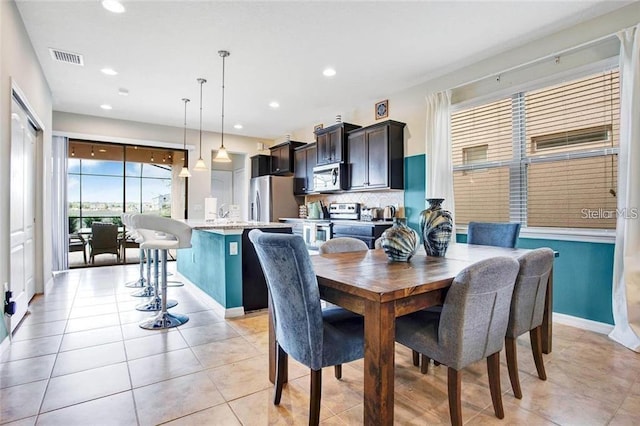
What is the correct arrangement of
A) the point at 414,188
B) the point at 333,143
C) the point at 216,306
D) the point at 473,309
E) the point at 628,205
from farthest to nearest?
the point at 333,143 → the point at 414,188 → the point at 216,306 → the point at 628,205 → the point at 473,309

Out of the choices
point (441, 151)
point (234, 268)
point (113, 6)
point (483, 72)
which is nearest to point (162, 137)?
point (113, 6)

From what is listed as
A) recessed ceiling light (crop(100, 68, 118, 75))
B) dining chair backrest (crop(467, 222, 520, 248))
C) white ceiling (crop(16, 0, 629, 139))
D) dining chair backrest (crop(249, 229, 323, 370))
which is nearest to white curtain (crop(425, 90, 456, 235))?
white ceiling (crop(16, 0, 629, 139))

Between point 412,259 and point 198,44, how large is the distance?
304 cm

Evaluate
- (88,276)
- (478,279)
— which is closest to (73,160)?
(88,276)

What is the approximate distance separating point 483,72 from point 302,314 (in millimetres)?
3681

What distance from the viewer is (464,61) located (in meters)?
3.84

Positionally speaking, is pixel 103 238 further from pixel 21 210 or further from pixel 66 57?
pixel 66 57

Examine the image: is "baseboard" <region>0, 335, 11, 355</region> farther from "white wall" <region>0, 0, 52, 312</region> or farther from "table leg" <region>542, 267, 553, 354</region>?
"table leg" <region>542, 267, 553, 354</region>

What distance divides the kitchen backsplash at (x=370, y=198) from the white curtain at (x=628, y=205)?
2.40 metres

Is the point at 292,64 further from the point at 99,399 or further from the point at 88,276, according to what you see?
the point at 88,276

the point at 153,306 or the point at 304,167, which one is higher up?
the point at 304,167

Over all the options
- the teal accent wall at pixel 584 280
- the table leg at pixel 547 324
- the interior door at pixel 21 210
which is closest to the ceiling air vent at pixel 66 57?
the interior door at pixel 21 210

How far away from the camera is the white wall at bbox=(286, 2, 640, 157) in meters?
2.94

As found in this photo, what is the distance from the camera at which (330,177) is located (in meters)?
5.57
